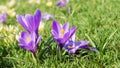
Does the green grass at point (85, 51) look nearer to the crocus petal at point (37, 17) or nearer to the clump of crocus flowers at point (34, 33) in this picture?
the clump of crocus flowers at point (34, 33)

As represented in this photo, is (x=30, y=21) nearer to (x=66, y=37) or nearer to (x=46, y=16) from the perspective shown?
(x=66, y=37)

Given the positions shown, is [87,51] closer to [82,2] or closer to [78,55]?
[78,55]

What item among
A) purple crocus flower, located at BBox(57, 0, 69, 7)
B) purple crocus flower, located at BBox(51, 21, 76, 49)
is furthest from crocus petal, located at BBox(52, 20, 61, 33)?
purple crocus flower, located at BBox(57, 0, 69, 7)

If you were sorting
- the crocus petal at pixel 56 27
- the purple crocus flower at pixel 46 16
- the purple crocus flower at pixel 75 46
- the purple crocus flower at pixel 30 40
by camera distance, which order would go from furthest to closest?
the purple crocus flower at pixel 46 16
the purple crocus flower at pixel 75 46
the crocus petal at pixel 56 27
the purple crocus flower at pixel 30 40

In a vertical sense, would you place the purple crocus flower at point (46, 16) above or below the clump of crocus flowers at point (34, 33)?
below

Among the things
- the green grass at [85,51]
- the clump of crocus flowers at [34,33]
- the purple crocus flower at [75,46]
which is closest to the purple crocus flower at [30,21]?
the clump of crocus flowers at [34,33]

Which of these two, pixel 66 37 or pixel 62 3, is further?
pixel 62 3

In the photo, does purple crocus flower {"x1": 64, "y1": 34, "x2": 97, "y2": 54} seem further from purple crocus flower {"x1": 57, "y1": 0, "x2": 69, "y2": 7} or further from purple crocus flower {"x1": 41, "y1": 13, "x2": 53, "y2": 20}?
purple crocus flower {"x1": 57, "y1": 0, "x2": 69, "y2": 7}

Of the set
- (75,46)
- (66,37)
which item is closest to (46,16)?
(75,46)
